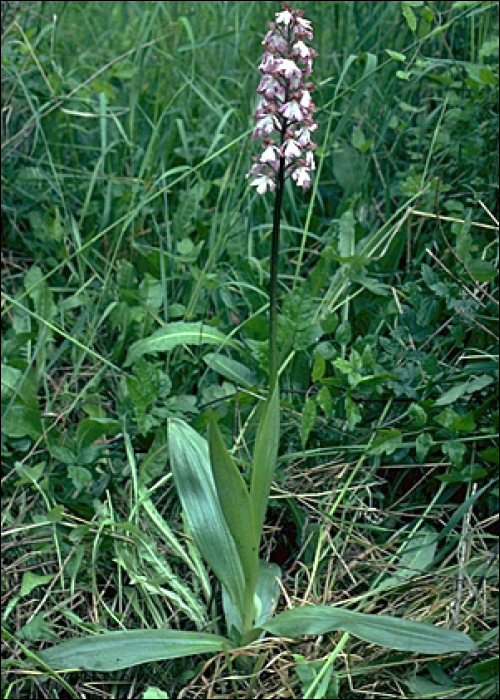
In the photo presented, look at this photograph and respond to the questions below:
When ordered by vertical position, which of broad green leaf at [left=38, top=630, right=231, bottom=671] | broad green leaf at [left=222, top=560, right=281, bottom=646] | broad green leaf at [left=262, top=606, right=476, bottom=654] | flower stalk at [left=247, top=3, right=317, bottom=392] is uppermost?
flower stalk at [left=247, top=3, right=317, bottom=392]

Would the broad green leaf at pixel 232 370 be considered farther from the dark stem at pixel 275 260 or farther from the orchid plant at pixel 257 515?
the dark stem at pixel 275 260

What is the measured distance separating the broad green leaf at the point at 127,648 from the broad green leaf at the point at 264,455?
0.66ft

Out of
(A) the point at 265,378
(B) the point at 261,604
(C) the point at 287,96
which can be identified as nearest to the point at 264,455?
(B) the point at 261,604

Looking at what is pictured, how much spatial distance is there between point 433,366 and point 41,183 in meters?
1.31

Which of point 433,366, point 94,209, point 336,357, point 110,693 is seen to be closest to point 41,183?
point 94,209

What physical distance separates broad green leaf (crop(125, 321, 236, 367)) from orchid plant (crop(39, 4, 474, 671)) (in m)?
0.33

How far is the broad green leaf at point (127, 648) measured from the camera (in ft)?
5.27

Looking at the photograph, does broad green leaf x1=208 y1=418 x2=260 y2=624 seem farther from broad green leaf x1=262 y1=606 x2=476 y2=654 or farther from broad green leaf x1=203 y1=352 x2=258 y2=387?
broad green leaf x1=203 y1=352 x2=258 y2=387

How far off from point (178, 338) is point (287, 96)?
770 mm

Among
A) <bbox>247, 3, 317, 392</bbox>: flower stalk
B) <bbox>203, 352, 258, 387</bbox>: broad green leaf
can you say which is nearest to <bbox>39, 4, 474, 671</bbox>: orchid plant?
<bbox>247, 3, 317, 392</bbox>: flower stalk

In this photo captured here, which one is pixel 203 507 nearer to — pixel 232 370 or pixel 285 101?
pixel 232 370

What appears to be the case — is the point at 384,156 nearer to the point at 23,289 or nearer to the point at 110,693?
the point at 23,289

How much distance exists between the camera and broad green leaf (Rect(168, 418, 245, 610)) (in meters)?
1.70

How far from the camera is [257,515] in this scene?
5.43ft
